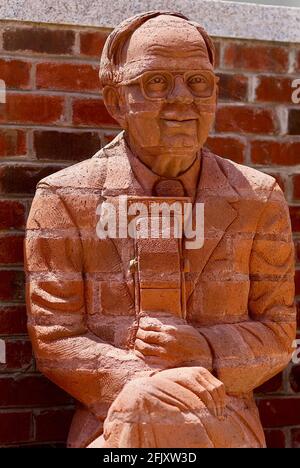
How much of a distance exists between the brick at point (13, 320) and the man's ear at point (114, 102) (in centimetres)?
75

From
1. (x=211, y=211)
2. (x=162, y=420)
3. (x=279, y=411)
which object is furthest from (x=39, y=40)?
(x=279, y=411)

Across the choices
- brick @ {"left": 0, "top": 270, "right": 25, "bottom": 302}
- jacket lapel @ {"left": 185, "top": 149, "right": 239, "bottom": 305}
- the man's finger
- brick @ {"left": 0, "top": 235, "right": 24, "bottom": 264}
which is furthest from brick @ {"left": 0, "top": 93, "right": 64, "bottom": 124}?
the man's finger

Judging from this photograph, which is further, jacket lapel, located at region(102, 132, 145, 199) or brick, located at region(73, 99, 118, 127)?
brick, located at region(73, 99, 118, 127)

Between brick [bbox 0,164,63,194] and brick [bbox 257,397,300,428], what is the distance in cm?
112

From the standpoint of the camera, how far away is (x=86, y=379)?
7.68ft

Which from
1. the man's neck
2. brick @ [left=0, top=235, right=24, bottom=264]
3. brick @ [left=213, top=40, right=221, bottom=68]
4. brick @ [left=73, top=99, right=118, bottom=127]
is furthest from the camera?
brick @ [left=213, top=40, right=221, bottom=68]

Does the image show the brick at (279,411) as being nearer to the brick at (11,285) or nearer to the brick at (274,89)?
the brick at (11,285)

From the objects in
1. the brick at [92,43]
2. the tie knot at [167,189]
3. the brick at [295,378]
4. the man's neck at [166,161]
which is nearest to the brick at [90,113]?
the brick at [92,43]

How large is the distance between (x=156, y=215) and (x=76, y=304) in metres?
0.33

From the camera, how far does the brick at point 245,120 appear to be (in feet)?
10.1

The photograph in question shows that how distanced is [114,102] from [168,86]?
0.67 feet

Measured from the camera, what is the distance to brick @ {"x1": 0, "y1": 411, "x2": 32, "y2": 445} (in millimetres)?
2838

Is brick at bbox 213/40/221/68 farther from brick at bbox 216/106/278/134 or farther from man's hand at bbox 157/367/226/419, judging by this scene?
man's hand at bbox 157/367/226/419

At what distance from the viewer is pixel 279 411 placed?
3.10 m
